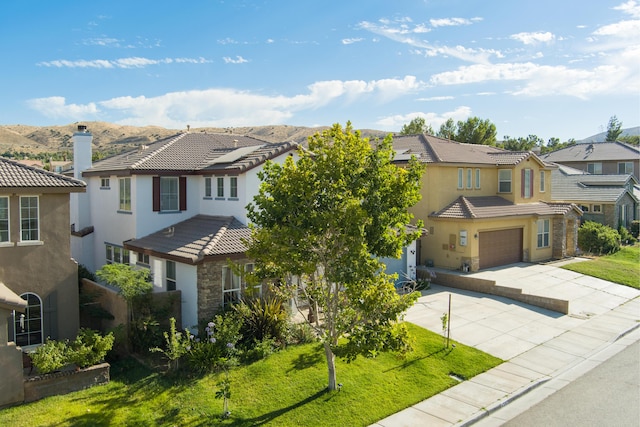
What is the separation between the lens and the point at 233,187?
20.4 m

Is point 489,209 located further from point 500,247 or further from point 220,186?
point 220,186

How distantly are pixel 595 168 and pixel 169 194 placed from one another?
Result: 48.6 metres

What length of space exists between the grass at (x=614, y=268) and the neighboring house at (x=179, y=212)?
1789 centimetres

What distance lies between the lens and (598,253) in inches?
1303

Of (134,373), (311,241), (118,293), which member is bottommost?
(134,373)

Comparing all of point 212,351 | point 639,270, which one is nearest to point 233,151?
point 212,351

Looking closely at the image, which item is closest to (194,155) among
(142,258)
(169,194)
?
(169,194)

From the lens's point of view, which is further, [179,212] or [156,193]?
[179,212]

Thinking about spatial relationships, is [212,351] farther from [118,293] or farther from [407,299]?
[407,299]

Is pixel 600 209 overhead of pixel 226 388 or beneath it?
overhead

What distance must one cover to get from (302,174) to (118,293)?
26.7ft

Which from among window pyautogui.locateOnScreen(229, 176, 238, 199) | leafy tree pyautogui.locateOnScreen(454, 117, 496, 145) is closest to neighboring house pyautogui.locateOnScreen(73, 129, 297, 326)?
window pyautogui.locateOnScreen(229, 176, 238, 199)

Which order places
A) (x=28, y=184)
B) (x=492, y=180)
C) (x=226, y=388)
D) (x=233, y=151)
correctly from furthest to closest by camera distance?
(x=492, y=180) → (x=233, y=151) → (x=28, y=184) → (x=226, y=388)

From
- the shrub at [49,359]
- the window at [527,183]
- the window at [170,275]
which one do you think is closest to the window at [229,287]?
the window at [170,275]
